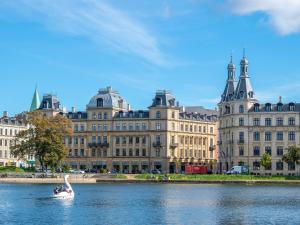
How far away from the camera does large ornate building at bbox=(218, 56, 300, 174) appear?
17075cm

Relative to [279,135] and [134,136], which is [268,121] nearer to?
[279,135]

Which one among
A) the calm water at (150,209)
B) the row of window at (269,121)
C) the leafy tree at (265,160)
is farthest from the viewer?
the row of window at (269,121)

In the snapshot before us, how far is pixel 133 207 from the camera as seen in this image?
82.2 meters

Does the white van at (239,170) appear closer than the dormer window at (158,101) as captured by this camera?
Yes

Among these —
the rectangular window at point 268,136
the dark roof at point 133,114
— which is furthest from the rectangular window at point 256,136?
the dark roof at point 133,114

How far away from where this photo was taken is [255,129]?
173 metres

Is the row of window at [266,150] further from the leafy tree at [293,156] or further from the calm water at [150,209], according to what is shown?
the calm water at [150,209]

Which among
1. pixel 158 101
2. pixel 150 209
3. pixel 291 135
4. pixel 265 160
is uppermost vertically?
pixel 158 101

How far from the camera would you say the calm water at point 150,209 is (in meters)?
68.2

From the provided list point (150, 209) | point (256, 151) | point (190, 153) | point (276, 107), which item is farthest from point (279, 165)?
point (150, 209)

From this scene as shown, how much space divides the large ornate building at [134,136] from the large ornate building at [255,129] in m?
15.5

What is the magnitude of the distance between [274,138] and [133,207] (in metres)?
95.3

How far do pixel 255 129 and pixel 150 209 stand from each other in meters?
97.0

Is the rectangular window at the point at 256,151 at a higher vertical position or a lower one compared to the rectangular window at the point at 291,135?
lower
